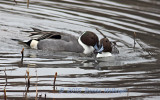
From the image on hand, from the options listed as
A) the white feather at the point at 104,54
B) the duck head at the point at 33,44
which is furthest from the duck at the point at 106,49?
the duck head at the point at 33,44

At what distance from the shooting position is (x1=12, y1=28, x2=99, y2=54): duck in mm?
11641

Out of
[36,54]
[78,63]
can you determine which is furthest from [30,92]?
[36,54]

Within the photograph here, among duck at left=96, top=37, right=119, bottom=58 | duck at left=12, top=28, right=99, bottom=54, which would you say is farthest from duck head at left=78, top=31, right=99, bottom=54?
duck at left=96, top=37, right=119, bottom=58

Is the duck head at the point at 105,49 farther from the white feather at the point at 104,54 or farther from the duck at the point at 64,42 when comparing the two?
the duck at the point at 64,42

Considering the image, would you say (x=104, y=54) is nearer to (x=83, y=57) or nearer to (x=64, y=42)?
(x=83, y=57)

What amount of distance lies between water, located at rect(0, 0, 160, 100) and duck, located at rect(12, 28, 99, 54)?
0.29m

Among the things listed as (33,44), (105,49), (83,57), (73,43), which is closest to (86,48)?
(73,43)

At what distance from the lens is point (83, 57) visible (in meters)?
11.2

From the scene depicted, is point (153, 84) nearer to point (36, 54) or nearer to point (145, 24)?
point (36, 54)

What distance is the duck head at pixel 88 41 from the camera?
1181 cm

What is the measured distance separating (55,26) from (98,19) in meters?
1.35

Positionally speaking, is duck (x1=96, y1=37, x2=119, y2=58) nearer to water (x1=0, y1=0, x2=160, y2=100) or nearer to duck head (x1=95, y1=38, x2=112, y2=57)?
duck head (x1=95, y1=38, x2=112, y2=57)

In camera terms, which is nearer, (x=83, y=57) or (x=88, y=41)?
(x=83, y=57)

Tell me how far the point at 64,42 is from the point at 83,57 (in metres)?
0.77
